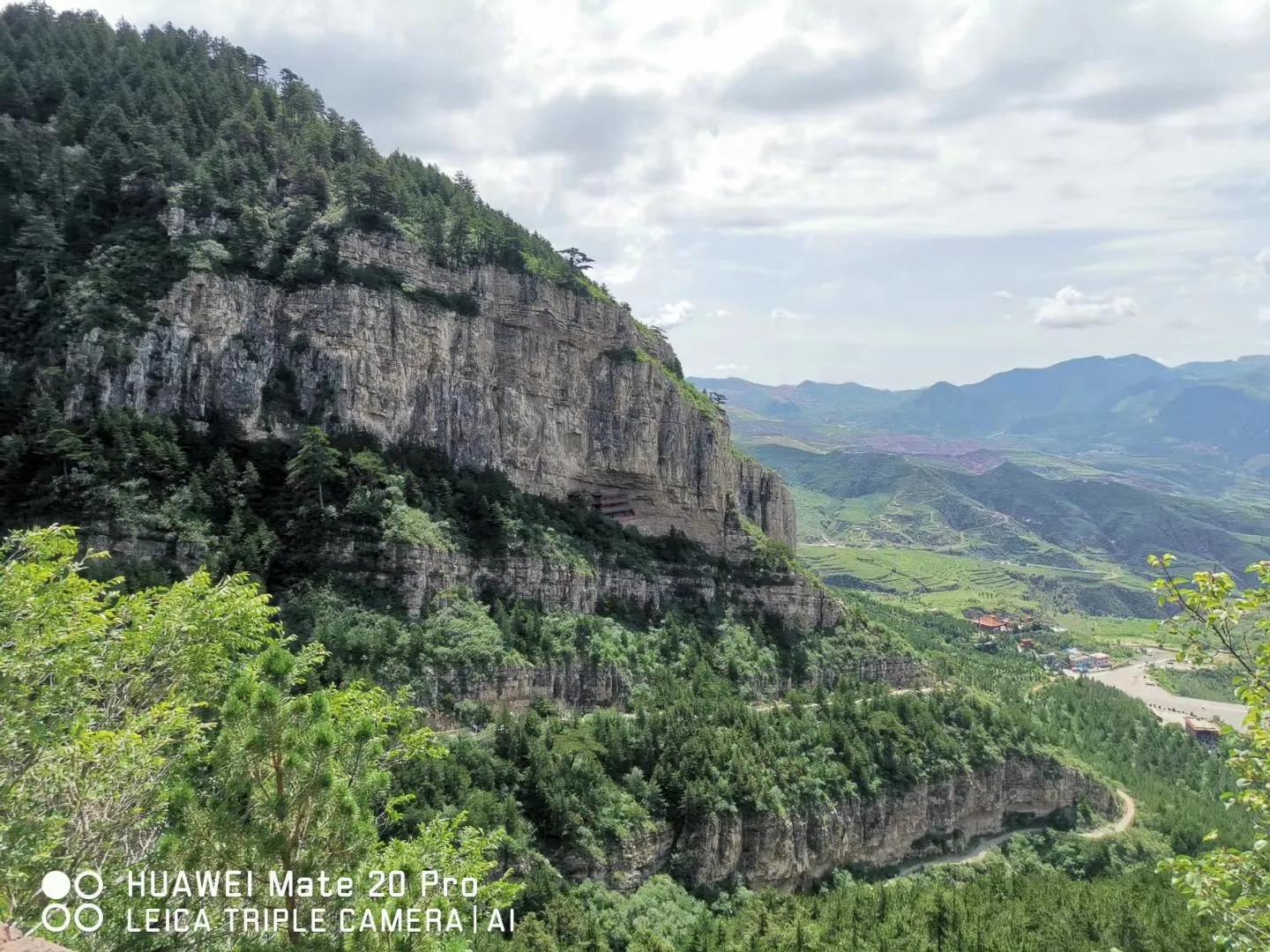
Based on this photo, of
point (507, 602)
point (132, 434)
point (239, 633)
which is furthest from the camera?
point (507, 602)

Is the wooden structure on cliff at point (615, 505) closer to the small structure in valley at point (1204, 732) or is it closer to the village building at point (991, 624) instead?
the small structure in valley at point (1204, 732)

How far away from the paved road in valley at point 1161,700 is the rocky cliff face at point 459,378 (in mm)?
84723

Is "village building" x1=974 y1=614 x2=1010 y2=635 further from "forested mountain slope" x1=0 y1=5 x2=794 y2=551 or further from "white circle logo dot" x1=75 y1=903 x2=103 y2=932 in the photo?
"white circle logo dot" x1=75 y1=903 x2=103 y2=932

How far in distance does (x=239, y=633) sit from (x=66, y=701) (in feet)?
14.6

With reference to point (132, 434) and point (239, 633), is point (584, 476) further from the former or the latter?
point (239, 633)

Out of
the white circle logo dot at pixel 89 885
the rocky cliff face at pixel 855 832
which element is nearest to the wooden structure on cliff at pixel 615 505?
the rocky cliff face at pixel 855 832

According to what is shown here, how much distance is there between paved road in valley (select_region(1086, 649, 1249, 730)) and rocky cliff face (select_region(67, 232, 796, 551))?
8472cm

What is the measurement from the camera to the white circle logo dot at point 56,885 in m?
13.2

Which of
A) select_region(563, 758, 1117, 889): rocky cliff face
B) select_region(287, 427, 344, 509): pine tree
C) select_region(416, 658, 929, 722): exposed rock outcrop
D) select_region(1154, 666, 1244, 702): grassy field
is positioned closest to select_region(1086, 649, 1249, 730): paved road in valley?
select_region(1154, 666, 1244, 702): grassy field

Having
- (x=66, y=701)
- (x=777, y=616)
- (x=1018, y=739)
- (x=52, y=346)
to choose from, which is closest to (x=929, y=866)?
(x=1018, y=739)

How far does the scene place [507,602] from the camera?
202 ft

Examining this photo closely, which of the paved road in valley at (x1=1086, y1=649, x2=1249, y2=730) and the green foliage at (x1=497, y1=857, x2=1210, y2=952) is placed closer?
the green foliage at (x1=497, y1=857, x2=1210, y2=952)

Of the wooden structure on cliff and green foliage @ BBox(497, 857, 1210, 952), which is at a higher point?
the wooden structure on cliff

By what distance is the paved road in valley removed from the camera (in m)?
124
